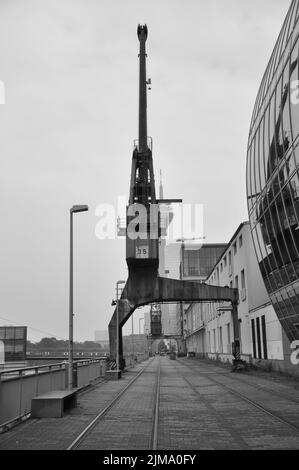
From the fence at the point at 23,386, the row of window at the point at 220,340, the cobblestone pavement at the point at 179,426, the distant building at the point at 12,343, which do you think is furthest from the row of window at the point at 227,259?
the fence at the point at 23,386

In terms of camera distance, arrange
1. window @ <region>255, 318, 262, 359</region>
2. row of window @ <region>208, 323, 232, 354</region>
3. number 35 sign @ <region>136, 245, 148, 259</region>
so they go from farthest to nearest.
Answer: row of window @ <region>208, 323, 232, 354</region> < window @ <region>255, 318, 262, 359</region> < number 35 sign @ <region>136, 245, 148, 259</region>

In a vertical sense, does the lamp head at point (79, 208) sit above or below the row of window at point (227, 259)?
below

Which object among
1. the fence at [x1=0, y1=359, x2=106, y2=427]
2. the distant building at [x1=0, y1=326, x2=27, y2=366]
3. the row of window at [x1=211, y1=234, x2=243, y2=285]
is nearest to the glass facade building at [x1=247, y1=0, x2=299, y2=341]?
the fence at [x1=0, y1=359, x2=106, y2=427]

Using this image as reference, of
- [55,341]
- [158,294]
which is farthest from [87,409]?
[55,341]

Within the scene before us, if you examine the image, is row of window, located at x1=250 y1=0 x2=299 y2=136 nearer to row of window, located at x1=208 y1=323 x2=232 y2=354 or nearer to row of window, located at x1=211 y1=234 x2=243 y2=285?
row of window, located at x1=211 y1=234 x2=243 y2=285

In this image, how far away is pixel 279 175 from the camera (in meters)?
22.6

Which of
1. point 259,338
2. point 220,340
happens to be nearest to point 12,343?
point 259,338

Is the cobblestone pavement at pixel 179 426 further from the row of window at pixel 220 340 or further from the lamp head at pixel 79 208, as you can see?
the row of window at pixel 220 340

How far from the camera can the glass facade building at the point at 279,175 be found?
816 inches

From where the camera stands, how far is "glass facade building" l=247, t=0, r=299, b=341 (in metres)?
20.7

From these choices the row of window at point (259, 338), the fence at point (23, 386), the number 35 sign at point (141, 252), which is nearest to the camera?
the fence at point (23, 386)

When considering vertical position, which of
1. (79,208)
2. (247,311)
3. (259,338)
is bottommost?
(259,338)

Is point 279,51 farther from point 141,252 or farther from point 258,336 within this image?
point 258,336
